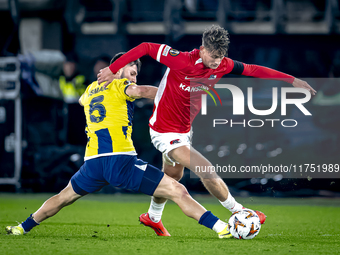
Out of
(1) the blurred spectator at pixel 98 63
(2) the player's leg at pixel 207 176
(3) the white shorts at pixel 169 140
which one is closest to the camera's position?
(2) the player's leg at pixel 207 176

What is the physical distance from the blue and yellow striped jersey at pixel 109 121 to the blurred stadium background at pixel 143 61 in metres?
7.39

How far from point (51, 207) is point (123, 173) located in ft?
2.78

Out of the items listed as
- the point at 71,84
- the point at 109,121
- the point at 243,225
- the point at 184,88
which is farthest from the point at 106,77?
the point at 71,84

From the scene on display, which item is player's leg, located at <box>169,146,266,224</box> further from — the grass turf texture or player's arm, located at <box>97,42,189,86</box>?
player's arm, located at <box>97,42,189,86</box>

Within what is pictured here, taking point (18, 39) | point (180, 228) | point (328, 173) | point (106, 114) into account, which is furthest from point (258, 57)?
point (106, 114)

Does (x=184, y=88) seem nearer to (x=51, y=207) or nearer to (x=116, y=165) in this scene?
(x=116, y=165)

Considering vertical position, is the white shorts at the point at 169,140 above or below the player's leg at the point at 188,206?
above

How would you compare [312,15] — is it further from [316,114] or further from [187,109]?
[187,109]

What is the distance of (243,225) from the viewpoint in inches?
175

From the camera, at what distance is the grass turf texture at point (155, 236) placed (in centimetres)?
391

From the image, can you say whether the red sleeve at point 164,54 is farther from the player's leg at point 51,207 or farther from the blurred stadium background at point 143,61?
the blurred stadium background at point 143,61

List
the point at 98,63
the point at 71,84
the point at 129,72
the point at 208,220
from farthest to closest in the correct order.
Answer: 1. the point at 98,63
2. the point at 71,84
3. the point at 129,72
4. the point at 208,220

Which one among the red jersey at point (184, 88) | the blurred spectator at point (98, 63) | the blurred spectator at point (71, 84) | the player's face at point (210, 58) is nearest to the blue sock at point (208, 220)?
the red jersey at point (184, 88)

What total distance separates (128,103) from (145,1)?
12069 millimetres
